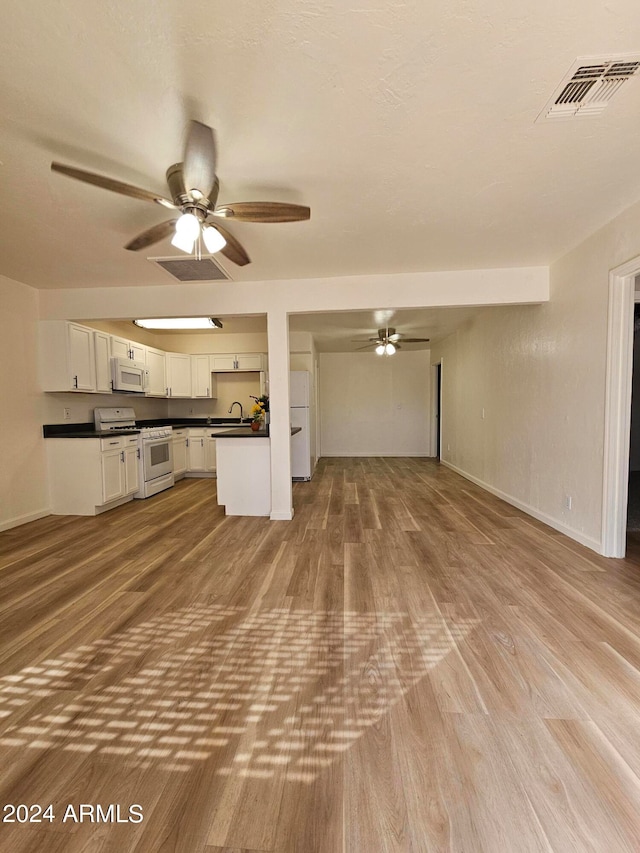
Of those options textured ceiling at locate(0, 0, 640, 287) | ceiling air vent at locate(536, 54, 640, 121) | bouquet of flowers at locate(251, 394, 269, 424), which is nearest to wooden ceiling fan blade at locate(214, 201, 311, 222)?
textured ceiling at locate(0, 0, 640, 287)

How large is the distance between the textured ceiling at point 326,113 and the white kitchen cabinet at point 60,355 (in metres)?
1.51

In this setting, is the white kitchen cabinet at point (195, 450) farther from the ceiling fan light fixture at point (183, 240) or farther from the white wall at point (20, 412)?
the ceiling fan light fixture at point (183, 240)

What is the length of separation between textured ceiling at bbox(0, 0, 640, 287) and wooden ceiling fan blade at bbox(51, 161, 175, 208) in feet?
0.84

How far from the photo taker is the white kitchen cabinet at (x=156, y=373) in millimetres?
5496

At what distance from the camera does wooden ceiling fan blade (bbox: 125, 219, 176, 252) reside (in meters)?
2.09

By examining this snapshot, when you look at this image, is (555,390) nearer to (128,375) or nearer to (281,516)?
(281,516)

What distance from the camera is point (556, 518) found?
3420 millimetres

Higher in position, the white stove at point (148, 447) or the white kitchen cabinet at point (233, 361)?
the white kitchen cabinet at point (233, 361)

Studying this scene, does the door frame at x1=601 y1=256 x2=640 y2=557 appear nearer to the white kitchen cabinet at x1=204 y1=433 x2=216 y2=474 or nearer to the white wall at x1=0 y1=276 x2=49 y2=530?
the white kitchen cabinet at x1=204 y1=433 x2=216 y2=474

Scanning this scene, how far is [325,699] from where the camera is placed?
57.6 inches

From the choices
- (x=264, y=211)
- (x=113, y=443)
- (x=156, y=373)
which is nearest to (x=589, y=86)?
(x=264, y=211)

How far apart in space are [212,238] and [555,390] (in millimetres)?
3252

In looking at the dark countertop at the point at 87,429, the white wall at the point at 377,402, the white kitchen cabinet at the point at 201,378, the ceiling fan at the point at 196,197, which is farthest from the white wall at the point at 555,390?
the white kitchen cabinet at the point at 201,378

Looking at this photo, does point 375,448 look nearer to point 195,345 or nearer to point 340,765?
point 195,345
